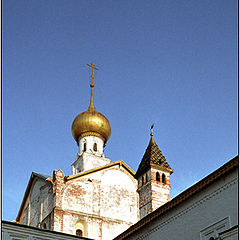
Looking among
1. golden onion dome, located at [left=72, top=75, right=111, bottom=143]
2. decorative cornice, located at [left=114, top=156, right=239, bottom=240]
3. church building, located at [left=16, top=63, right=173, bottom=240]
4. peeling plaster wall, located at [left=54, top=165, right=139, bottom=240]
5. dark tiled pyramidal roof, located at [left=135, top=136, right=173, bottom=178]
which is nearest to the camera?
decorative cornice, located at [left=114, top=156, right=239, bottom=240]

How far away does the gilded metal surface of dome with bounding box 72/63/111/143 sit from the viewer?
27.8 m

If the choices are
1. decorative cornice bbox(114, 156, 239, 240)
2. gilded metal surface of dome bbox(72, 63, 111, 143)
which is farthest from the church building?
decorative cornice bbox(114, 156, 239, 240)

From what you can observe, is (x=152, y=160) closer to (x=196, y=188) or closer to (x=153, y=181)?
(x=153, y=181)

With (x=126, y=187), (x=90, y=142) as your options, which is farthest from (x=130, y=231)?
(x=90, y=142)

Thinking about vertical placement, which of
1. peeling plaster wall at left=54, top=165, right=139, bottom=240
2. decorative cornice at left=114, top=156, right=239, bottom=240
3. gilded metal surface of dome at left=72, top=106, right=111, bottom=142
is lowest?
decorative cornice at left=114, top=156, right=239, bottom=240

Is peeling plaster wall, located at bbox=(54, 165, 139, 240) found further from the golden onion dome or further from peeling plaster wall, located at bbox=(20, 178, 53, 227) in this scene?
the golden onion dome

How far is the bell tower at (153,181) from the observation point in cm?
2033

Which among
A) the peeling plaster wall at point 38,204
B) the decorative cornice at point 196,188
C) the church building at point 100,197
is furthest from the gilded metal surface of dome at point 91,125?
the decorative cornice at point 196,188

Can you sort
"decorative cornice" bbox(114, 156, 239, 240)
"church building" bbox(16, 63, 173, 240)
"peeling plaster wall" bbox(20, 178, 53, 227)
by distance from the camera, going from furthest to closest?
1. "peeling plaster wall" bbox(20, 178, 53, 227)
2. "church building" bbox(16, 63, 173, 240)
3. "decorative cornice" bbox(114, 156, 239, 240)

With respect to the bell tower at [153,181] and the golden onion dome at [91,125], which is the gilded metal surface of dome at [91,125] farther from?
the bell tower at [153,181]

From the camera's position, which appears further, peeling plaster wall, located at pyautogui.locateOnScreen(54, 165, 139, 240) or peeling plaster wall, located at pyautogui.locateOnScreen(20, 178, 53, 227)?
peeling plaster wall, located at pyautogui.locateOnScreen(20, 178, 53, 227)

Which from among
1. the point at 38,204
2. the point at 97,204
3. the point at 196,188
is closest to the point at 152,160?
the point at 97,204

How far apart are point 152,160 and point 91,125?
7617 millimetres

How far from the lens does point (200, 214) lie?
36.3ft
